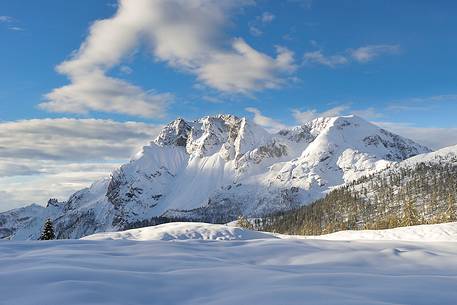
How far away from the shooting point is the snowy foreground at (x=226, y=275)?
5.86 meters

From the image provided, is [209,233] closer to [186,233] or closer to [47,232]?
[186,233]

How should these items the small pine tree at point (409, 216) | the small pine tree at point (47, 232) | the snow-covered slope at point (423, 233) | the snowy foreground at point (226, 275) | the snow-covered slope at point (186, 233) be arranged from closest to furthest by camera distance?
the snowy foreground at point (226, 275)
the snow-covered slope at point (423, 233)
the snow-covered slope at point (186, 233)
the small pine tree at point (47, 232)
the small pine tree at point (409, 216)

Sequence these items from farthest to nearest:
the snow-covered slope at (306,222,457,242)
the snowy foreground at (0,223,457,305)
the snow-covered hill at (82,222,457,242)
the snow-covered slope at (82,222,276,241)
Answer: the snow-covered slope at (82,222,276,241) → the snow-covered hill at (82,222,457,242) → the snow-covered slope at (306,222,457,242) → the snowy foreground at (0,223,457,305)

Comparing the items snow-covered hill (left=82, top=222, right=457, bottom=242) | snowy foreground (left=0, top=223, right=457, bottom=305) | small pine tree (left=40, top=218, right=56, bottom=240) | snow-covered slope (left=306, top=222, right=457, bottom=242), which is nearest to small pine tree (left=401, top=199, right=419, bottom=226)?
snow-covered hill (left=82, top=222, right=457, bottom=242)

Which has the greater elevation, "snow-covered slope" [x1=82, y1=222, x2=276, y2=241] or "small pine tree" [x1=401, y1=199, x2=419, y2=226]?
"small pine tree" [x1=401, y1=199, x2=419, y2=226]

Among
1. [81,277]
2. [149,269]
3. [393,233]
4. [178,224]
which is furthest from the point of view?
[178,224]

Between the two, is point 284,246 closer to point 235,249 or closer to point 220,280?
point 235,249

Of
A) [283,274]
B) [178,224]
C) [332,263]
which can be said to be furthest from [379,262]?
[178,224]

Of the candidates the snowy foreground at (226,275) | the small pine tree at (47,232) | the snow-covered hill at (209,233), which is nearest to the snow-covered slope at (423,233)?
the snow-covered hill at (209,233)

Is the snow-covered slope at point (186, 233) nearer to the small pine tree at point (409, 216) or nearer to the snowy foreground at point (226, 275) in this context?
the small pine tree at point (409, 216)

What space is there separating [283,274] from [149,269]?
8.02 ft

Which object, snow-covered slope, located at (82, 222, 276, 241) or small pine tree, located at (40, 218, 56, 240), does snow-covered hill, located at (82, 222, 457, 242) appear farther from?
small pine tree, located at (40, 218, 56, 240)

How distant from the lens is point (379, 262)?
10273 millimetres

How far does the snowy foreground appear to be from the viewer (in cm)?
586
